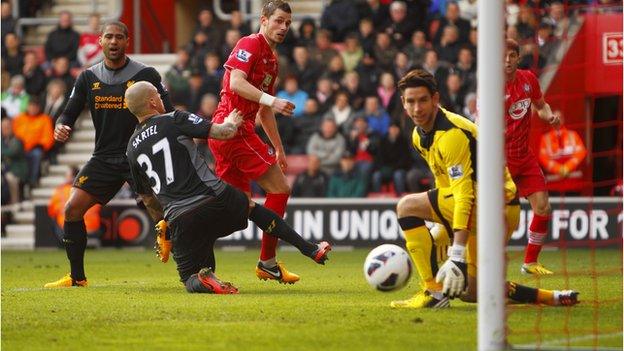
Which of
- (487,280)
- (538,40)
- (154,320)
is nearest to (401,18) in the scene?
(538,40)

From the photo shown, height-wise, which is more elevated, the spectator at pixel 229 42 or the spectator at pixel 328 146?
the spectator at pixel 229 42

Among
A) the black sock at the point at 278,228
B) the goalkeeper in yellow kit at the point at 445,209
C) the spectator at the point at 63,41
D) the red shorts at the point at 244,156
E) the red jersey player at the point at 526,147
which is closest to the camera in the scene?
the goalkeeper in yellow kit at the point at 445,209

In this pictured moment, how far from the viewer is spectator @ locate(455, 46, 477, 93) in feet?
65.3

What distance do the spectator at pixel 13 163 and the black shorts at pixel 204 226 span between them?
38.4 feet

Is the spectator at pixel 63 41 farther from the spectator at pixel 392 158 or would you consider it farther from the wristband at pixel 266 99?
the wristband at pixel 266 99

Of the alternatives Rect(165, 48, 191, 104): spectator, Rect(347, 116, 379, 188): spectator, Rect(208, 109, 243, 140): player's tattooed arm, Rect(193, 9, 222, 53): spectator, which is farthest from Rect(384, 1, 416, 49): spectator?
Rect(208, 109, 243, 140): player's tattooed arm

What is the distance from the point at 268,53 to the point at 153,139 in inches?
57.9

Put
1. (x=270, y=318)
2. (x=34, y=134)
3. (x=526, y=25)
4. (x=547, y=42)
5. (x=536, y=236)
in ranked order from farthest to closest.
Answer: (x=34, y=134) → (x=547, y=42) → (x=526, y=25) → (x=536, y=236) → (x=270, y=318)

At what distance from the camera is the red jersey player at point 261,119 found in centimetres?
1114

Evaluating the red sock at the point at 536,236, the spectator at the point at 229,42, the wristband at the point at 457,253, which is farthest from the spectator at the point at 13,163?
the wristband at the point at 457,253

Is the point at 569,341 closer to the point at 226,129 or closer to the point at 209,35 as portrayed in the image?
the point at 226,129

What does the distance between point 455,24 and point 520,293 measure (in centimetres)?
1207

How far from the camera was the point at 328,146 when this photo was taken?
805 inches

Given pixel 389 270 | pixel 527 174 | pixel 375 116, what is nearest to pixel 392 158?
pixel 375 116
